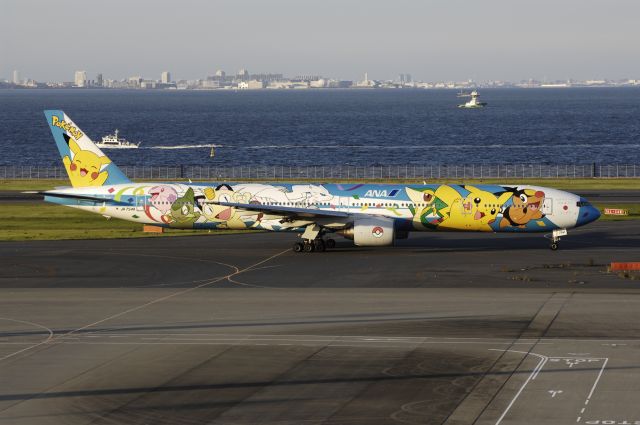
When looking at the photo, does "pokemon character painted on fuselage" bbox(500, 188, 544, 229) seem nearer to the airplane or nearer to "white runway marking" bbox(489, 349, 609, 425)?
the airplane

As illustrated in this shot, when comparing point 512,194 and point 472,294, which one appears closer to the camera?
point 472,294

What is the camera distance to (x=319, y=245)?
64062mm

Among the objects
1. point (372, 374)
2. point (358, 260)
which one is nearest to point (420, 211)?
point (358, 260)

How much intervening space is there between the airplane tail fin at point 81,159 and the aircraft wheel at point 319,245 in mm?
13633

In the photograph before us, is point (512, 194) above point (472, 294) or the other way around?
above

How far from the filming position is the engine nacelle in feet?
201

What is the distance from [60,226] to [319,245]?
23.5 meters

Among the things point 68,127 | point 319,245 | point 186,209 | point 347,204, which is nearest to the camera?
point 319,245

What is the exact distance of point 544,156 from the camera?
183m

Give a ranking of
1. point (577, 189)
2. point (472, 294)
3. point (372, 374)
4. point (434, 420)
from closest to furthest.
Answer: point (434, 420) < point (372, 374) < point (472, 294) < point (577, 189)

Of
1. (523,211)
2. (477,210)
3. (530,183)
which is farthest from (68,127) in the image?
(530,183)

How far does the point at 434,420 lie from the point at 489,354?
8.56 m

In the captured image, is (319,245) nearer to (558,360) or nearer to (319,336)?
(319,336)

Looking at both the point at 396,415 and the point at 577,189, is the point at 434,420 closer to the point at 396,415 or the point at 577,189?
the point at 396,415
